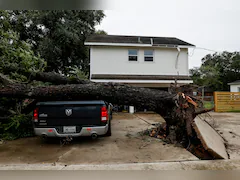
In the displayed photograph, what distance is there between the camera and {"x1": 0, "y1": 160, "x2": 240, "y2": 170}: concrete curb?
291 centimetres

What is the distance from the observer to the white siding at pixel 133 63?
12086 mm

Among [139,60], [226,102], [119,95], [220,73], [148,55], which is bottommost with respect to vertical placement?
[226,102]

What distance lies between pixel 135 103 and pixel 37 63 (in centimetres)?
483

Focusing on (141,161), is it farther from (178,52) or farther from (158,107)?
(178,52)

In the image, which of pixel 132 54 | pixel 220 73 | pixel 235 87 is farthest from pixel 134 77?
pixel 220 73

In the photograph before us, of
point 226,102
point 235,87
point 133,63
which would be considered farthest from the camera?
point 235,87

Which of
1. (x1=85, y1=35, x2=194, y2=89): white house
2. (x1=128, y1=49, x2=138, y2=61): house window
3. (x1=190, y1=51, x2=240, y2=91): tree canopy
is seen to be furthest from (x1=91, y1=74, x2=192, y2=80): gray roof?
(x1=190, y1=51, x2=240, y2=91): tree canopy

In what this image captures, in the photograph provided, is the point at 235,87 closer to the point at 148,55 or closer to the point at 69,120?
the point at 148,55

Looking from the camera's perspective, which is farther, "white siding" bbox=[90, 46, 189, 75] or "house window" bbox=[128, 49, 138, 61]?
"house window" bbox=[128, 49, 138, 61]

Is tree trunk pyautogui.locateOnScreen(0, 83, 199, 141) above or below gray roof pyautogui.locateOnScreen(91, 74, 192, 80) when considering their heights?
below

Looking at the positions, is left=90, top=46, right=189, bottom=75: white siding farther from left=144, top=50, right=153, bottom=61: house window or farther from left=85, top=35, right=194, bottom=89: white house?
left=144, top=50, right=153, bottom=61: house window

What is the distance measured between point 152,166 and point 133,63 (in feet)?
32.8

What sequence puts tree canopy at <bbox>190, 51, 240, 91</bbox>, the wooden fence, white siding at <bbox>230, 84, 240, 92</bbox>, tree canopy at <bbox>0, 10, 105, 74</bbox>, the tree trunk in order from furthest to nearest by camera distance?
tree canopy at <bbox>190, 51, 240, 91</bbox>
white siding at <bbox>230, 84, 240, 92</bbox>
tree canopy at <bbox>0, 10, 105, 74</bbox>
the wooden fence
the tree trunk

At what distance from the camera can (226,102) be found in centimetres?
1302
